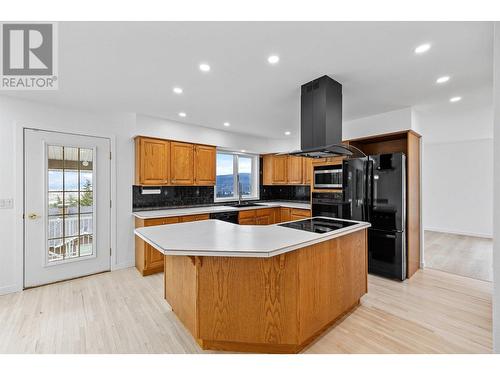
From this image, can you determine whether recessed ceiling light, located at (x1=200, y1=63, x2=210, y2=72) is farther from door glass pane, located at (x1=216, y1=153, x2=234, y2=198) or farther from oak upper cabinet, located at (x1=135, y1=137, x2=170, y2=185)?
door glass pane, located at (x1=216, y1=153, x2=234, y2=198)

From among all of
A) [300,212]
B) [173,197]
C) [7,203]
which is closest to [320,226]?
[300,212]

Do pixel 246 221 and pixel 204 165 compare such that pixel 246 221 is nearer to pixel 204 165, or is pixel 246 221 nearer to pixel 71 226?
pixel 204 165

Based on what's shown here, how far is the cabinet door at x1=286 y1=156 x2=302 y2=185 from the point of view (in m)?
5.20

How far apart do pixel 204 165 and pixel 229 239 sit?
269 centimetres

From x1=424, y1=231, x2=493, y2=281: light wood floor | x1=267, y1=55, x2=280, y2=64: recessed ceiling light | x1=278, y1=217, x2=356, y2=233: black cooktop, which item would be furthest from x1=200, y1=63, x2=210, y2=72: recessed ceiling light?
x1=424, y1=231, x2=493, y2=281: light wood floor

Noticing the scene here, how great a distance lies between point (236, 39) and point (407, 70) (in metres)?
1.79

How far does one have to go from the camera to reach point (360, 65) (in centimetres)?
221

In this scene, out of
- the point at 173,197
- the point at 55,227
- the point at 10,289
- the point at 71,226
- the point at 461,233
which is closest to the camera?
the point at 10,289

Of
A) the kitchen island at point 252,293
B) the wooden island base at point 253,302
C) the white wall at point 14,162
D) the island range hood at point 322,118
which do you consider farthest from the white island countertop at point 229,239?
the white wall at point 14,162

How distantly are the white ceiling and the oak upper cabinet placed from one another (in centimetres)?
57

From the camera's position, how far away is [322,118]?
2.36m

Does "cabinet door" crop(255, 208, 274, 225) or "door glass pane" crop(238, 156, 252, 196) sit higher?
"door glass pane" crop(238, 156, 252, 196)

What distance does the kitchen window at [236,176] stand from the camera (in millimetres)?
5230

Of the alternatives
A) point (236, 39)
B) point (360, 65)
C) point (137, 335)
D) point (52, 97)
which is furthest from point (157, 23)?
point (137, 335)
